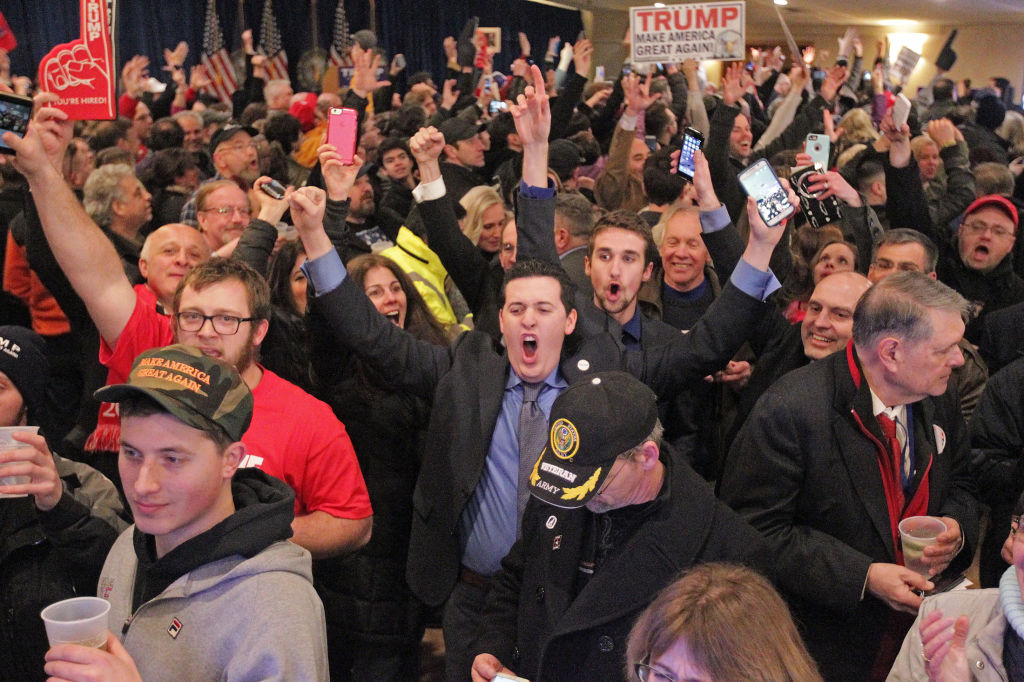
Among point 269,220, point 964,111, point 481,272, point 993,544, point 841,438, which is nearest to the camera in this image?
point 841,438

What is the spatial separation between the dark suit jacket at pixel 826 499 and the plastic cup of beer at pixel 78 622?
5.69 ft

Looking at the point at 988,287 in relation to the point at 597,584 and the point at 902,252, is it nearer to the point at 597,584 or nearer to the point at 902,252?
the point at 902,252

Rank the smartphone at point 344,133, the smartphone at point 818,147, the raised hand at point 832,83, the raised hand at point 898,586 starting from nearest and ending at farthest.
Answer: the raised hand at point 898,586, the smartphone at point 344,133, the smartphone at point 818,147, the raised hand at point 832,83

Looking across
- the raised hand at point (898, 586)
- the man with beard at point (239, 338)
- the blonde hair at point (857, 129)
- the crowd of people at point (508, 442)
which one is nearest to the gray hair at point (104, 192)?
the crowd of people at point (508, 442)

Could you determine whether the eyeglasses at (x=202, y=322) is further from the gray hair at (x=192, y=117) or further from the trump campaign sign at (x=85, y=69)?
the gray hair at (x=192, y=117)

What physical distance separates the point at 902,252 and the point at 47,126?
321 cm

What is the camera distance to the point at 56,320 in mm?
4895

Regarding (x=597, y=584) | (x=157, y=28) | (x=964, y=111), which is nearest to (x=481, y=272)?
(x=597, y=584)

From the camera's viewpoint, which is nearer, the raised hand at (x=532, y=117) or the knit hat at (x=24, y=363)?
the knit hat at (x=24, y=363)

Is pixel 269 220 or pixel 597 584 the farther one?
pixel 269 220

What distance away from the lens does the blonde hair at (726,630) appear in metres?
1.67

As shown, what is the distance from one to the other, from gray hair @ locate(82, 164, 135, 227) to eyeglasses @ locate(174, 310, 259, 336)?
2322 millimetres

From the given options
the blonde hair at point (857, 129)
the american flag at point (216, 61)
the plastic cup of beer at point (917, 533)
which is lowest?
the plastic cup of beer at point (917, 533)

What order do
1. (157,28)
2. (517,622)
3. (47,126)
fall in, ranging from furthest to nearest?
(157,28) → (47,126) → (517,622)
